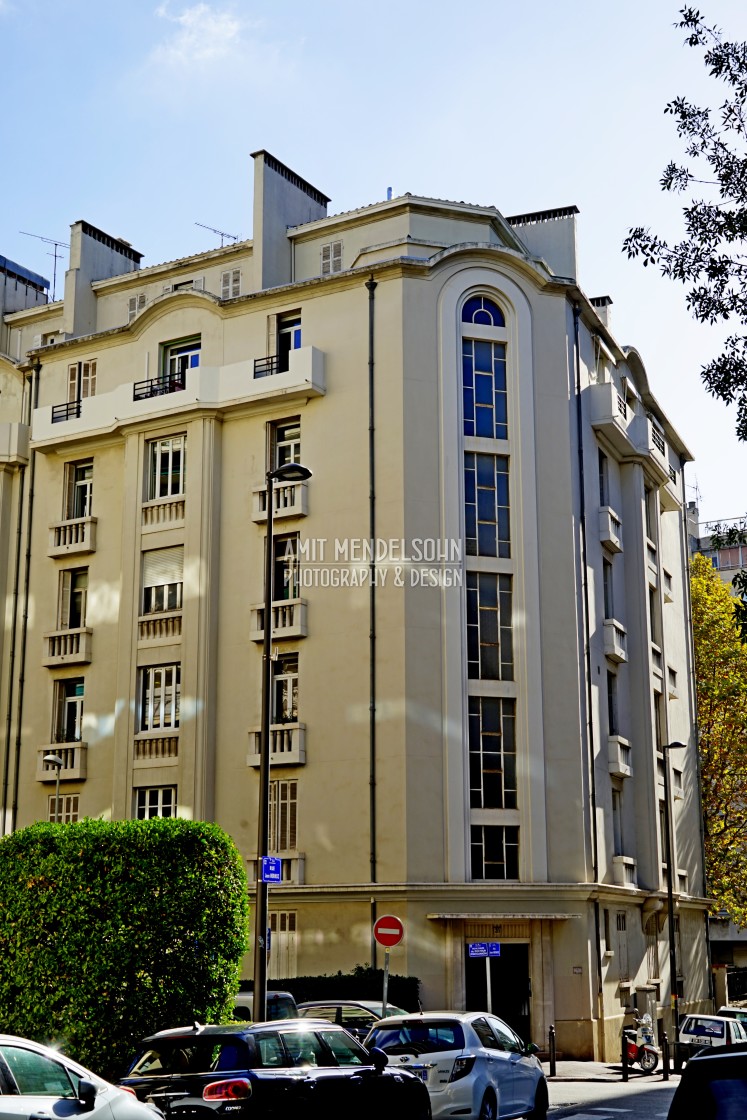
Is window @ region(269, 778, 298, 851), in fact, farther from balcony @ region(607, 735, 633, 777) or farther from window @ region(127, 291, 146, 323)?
window @ region(127, 291, 146, 323)

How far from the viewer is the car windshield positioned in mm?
16297

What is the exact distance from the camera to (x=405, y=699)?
33.0 metres

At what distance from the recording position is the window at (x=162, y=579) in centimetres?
3716

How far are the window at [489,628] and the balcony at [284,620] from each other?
426 cm

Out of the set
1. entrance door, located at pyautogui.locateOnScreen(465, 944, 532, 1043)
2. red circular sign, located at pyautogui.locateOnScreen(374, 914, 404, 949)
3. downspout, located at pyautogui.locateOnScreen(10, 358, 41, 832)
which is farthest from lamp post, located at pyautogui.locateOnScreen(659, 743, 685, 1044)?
downspout, located at pyautogui.locateOnScreen(10, 358, 41, 832)

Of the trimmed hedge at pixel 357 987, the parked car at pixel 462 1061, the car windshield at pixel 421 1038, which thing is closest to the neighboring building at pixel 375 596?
the trimmed hedge at pixel 357 987

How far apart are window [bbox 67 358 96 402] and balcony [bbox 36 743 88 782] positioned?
412 inches

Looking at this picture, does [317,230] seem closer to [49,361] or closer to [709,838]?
[49,361]

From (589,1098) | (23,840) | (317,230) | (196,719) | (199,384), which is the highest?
(317,230)

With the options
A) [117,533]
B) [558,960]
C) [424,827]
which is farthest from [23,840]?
[117,533]

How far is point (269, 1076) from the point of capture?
12688 millimetres

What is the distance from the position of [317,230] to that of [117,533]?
10.5m

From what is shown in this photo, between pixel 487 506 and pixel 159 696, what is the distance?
10.2m

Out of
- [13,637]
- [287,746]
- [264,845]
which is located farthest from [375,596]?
[264,845]
